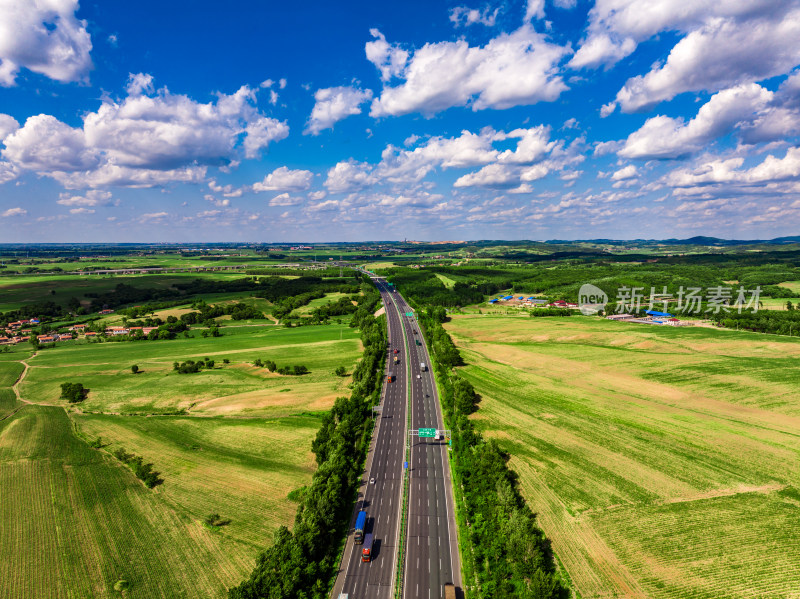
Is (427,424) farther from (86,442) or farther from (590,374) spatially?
(86,442)

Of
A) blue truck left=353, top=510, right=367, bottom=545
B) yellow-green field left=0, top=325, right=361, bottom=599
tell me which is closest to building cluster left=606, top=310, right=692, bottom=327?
yellow-green field left=0, top=325, right=361, bottom=599

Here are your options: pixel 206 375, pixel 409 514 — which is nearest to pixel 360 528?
pixel 409 514

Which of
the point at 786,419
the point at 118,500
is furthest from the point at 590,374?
the point at 118,500

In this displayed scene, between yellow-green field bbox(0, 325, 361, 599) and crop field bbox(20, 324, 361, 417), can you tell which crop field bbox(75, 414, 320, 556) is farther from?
crop field bbox(20, 324, 361, 417)

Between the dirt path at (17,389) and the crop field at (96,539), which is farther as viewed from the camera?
the dirt path at (17,389)

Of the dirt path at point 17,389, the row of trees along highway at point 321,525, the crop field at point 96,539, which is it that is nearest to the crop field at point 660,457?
the row of trees along highway at point 321,525

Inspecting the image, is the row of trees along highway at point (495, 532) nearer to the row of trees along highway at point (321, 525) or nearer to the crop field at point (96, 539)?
the row of trees along highway at point (321, 525)
